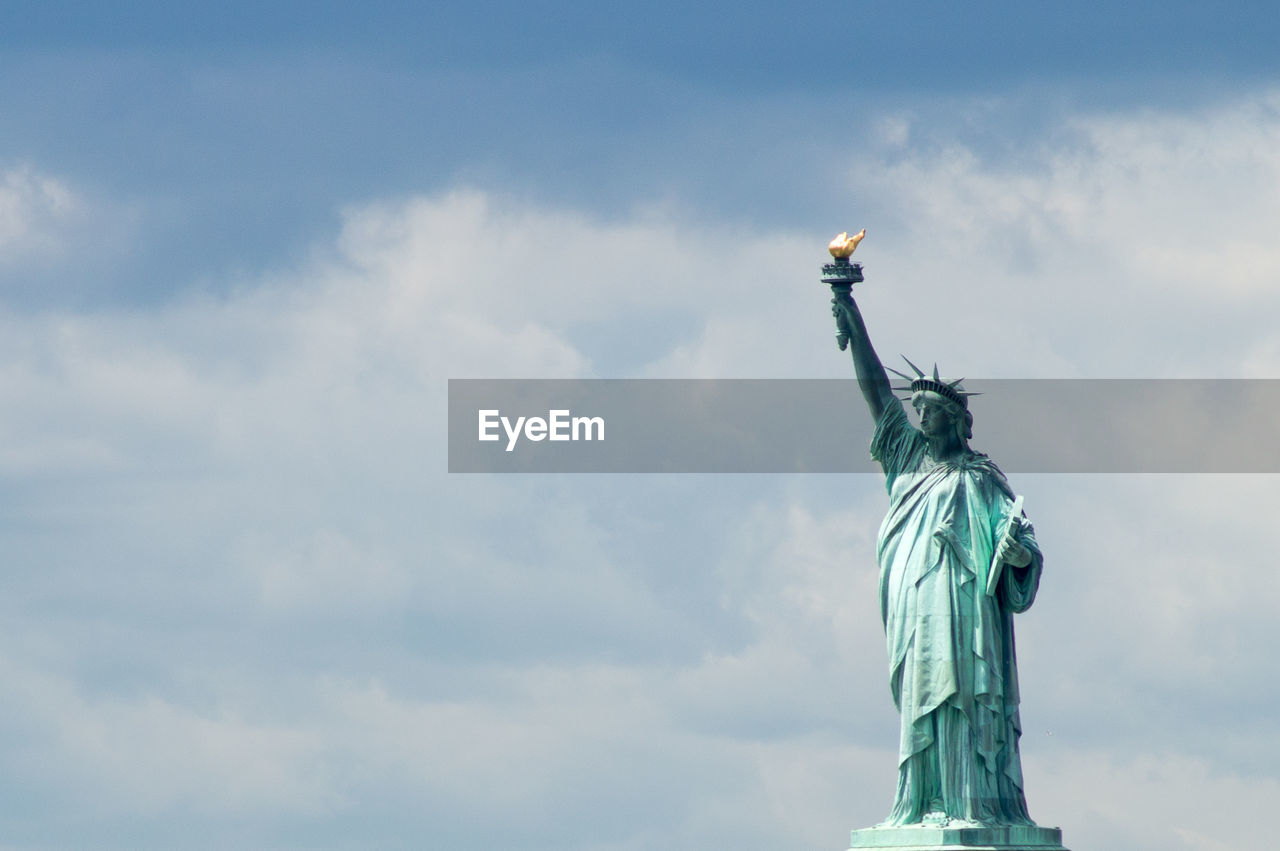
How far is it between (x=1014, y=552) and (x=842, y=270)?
4180 millimetres

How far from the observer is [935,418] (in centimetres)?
3888

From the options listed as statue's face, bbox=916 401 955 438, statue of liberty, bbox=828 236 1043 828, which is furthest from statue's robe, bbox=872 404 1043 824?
statue's face, bbox=916 401 955 438

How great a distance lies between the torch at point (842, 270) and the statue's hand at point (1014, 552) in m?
3.37

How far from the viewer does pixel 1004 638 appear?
126ft

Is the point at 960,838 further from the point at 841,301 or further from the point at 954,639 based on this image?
the point at 841,301

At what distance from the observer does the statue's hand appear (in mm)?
37594

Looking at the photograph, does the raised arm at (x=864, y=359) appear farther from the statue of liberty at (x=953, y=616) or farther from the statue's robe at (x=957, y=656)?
the statue's robe at (x=957, y=656)

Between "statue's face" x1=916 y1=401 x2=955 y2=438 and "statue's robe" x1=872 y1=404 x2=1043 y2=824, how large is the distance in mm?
564

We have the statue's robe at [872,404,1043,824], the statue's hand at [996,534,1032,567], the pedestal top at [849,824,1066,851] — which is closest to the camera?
the pedestal top at [849,824,1066,851]

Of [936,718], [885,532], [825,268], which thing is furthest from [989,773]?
[825,268]

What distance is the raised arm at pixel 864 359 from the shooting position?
38906 millimetres

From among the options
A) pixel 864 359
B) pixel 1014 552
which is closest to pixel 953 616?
pixel 1014 552

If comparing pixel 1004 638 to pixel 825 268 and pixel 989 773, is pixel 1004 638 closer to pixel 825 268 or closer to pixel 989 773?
pixel 989 773

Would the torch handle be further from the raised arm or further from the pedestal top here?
the pedestal top
